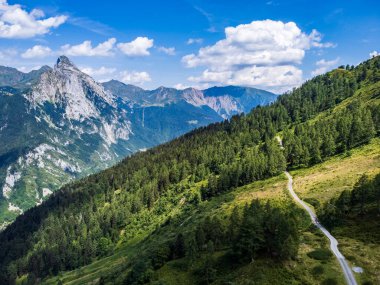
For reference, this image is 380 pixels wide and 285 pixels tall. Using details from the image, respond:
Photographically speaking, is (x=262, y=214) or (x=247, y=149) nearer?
(x=262, y=214)

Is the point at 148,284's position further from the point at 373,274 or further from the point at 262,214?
the point at 373,274

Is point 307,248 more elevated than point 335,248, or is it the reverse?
point 307,248

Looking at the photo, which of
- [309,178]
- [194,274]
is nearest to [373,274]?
[194,274]

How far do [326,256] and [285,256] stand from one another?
286 inches

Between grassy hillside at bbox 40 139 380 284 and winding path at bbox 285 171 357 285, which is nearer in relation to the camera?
winding path at bbox 285 171 357 285

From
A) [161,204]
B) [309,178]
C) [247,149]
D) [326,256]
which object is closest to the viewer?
[326,256]

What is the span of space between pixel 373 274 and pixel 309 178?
69656mm

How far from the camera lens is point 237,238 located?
67.4 meters

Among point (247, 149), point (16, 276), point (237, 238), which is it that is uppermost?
point (247, 149)

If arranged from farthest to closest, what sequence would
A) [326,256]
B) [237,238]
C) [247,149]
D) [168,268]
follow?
1. [247,149]
2. [168,268]
3. [237,238]
4. [326,256]

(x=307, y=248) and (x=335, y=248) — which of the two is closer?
(x=335, y=248)

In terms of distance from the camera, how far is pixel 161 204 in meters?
177

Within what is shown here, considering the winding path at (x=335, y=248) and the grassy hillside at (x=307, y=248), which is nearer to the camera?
the winding path at (x=335, y=248)

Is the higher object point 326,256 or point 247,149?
point 247,149
